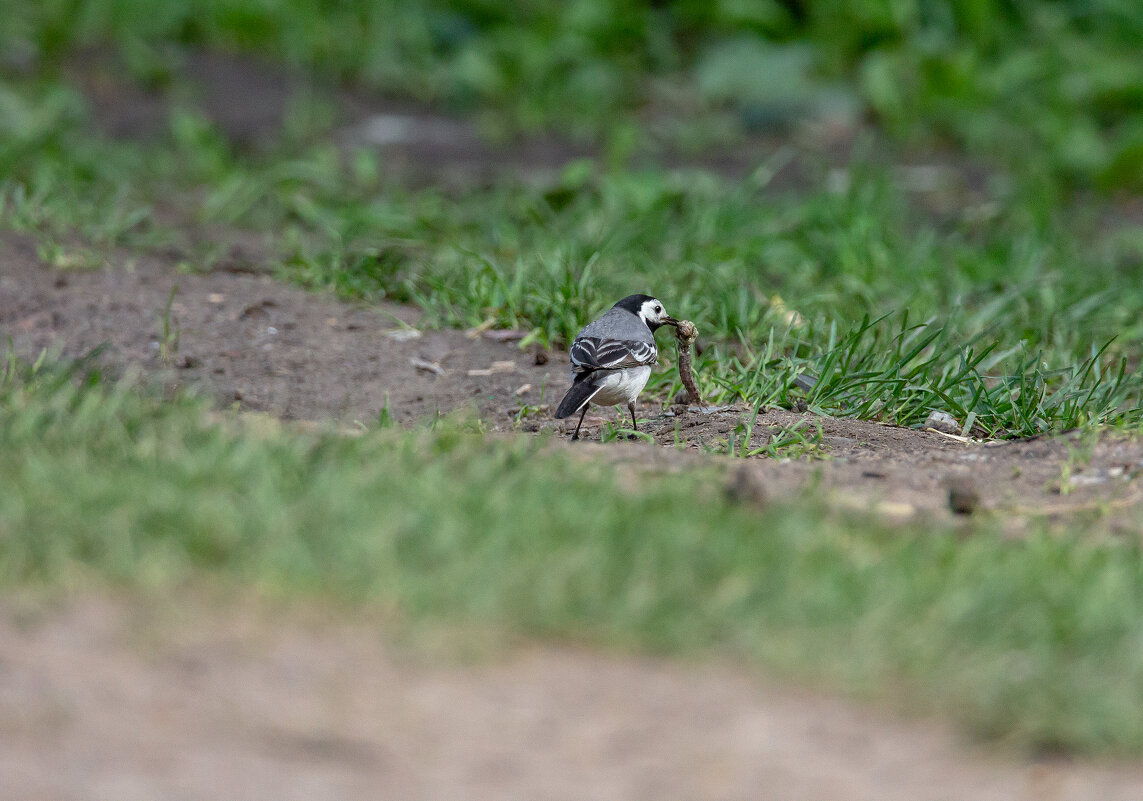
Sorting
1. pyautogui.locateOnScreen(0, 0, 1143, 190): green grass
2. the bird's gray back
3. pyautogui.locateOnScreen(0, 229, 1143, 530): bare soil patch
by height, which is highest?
pyautogui.locateOnScreen(0, 0, 1143, 190): green grass

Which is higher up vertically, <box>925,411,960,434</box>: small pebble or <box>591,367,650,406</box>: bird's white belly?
<box>591,367,650,406</box>: bird's white belly

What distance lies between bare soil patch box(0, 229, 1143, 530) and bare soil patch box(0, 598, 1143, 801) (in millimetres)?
1082

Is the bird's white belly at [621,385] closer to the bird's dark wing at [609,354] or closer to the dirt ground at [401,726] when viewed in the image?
the bird's dark wing at [609,354]

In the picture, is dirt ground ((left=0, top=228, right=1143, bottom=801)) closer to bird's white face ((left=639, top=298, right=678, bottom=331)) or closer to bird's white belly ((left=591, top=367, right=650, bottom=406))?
bird's white belly ((left=591, top=367, right=650, bottom=406))

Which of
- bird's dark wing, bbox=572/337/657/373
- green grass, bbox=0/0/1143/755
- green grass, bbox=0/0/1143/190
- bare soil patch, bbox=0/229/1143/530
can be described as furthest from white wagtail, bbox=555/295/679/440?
green grass, bbox=0/0/1143/190

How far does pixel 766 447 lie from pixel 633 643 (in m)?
1.87

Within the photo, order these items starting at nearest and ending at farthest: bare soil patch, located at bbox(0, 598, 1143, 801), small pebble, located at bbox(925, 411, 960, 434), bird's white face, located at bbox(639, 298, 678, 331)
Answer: bare soil patch, located at bbox(0, 598, 1143, 801) → small pebble, located at bbox(925, 411, 960, 434) → bird's white face, located at bbox(639, 298, 678, 331)

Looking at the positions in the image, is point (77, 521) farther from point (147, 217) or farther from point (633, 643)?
point (147, 217)

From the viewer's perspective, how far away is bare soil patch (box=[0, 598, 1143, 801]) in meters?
2.39

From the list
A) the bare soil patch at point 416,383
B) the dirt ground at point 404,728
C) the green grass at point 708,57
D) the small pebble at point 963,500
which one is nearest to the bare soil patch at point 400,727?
the dirt ground at point 404,728

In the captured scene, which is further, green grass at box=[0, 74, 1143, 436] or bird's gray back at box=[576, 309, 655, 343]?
green grass at box=[0, 74, 1143, 436]

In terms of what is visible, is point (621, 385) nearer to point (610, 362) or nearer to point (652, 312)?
point (610, 362)

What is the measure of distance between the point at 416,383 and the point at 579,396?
1019 mm

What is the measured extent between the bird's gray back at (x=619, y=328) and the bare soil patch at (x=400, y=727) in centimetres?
219
